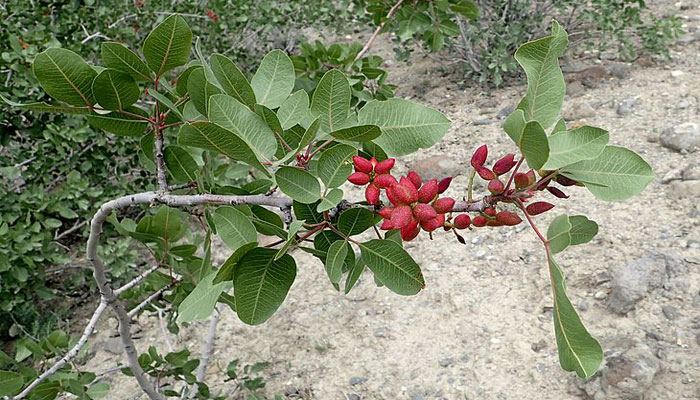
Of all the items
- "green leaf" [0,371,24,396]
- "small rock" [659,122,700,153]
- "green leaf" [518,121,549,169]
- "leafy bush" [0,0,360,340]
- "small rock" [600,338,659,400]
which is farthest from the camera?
"small rock" [659,122,700,153]

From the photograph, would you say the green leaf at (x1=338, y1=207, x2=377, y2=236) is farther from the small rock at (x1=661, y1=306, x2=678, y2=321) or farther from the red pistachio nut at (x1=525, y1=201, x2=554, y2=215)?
the small rock at (x1=661, y1=306, x2=678, y2=321)

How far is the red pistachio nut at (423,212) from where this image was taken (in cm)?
71

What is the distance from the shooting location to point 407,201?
2.39 ft

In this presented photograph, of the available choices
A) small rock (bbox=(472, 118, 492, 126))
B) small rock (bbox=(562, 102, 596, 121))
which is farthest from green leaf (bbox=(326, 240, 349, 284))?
small rock (bbox=(472, 118, 492, 126))

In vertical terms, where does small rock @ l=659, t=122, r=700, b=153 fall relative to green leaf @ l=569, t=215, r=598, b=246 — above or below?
below

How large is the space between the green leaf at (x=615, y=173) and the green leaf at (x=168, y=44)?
0.53 m

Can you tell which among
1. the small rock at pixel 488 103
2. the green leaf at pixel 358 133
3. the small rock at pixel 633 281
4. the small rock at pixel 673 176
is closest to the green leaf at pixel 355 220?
the green leaf at pixel 358 133

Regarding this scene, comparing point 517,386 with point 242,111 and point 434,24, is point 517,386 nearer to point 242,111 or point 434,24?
point 434,24

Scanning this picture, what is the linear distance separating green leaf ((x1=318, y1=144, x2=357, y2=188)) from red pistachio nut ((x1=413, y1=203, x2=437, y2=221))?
0.10m

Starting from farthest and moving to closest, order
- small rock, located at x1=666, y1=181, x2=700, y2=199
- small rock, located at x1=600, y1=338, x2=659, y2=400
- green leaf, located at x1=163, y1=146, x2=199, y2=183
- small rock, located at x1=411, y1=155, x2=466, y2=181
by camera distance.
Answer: small rock, located at x1=411, y1=155, x2=466, y2=181
small rock, located at x1=666, y1=181, x2=700, y2=199
small rock, located at x1=600, y1=338, x2=659, y2=400
green leaf, located at x1=163, y1=146, x2=199, y2=183

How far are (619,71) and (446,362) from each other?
2.60 meters

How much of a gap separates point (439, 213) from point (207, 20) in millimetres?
3185

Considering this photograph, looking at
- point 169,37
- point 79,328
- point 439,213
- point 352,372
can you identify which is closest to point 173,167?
point 169,37

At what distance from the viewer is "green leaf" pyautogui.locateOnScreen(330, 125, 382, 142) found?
703 mm
